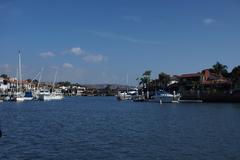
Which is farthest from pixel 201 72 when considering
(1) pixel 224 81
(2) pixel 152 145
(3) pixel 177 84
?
(2) pixel 152 145

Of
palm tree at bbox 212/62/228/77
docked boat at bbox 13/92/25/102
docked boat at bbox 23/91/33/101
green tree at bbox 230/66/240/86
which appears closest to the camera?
docked boat at bbox 13/92/25/102

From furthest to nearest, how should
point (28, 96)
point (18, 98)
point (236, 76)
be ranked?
point (28, 96) → point (236, 76) → point (18, 98)

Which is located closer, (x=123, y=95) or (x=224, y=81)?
(x=224, y=81)

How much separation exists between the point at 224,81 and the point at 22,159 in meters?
146

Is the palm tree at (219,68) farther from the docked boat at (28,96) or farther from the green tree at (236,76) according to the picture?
the docked boat at (28,96)

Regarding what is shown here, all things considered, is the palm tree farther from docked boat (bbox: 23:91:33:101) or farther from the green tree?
docked boat (bbox: 23:91:33:101)

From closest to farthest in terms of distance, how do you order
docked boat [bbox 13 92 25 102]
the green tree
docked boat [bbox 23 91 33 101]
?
1. docked boat [bbox 13 92 25 102]
2. the green tree
3. docked boat [bbox 23 91 33 101]

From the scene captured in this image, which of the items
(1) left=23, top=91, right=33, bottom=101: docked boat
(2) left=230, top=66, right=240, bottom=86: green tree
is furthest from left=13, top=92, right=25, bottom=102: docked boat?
(2) left=230, top=66, right=240, bottom=86: green tree

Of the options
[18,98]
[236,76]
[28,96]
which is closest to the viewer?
[18,98]

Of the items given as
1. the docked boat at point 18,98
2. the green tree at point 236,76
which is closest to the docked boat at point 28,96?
the docked boat at point 18,98

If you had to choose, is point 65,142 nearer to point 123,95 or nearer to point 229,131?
point 229,131

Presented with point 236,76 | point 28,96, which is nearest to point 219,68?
point 236,76

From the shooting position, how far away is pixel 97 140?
1508 inches

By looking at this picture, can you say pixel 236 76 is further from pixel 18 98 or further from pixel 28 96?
pixel 18 98
